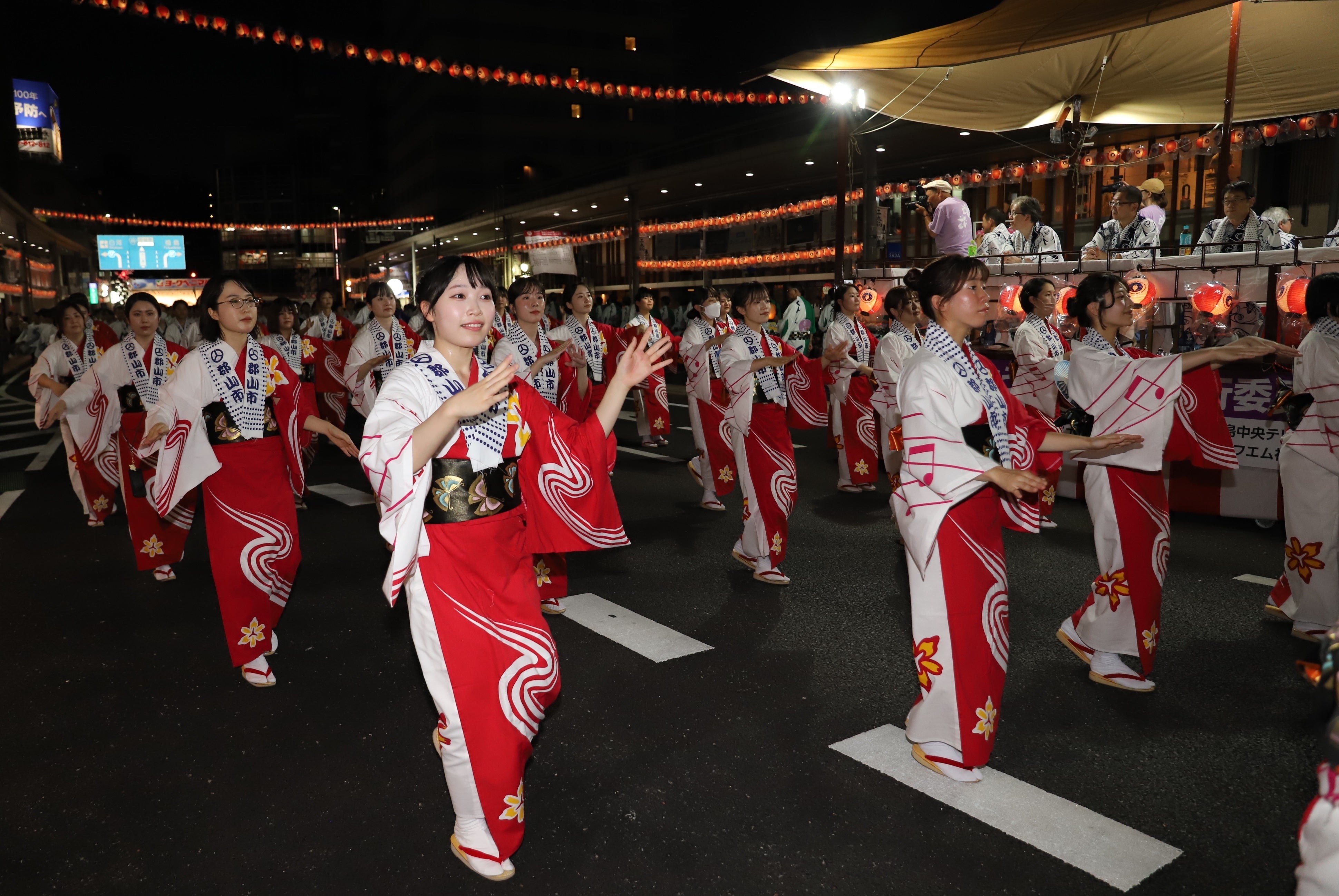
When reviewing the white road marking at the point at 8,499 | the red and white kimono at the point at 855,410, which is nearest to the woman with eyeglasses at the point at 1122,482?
the red and white kimono at the point at 855,410

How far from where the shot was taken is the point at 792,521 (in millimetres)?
7094

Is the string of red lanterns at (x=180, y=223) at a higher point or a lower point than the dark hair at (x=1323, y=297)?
higher

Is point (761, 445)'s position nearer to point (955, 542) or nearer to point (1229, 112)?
point (955, 542)

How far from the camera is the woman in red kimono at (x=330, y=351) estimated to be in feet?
38.8

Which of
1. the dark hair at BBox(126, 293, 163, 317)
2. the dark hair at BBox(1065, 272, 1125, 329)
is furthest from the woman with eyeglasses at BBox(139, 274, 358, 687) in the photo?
the dark hair at BBox(1065, 272, 1125, 329)

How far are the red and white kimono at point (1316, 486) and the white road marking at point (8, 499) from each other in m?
9.37

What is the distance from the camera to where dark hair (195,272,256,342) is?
13.9ft

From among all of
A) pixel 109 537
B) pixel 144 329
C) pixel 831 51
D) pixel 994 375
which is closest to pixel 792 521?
pixel 994 375

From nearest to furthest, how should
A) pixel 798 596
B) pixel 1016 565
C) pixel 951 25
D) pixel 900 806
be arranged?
pixel 900 806, pixel 798 596, pixel 1016 565, pixel 951 25

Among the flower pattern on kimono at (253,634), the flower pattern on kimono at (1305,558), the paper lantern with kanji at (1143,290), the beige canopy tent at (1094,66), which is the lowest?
the flower pattern on kimono at (253,634)

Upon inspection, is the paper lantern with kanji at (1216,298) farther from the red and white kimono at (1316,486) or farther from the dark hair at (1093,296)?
the dark hair at (1093,296)

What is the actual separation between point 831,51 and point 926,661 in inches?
350

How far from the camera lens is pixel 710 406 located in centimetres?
703

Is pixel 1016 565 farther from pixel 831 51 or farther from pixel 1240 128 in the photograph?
pixel 1240 128
